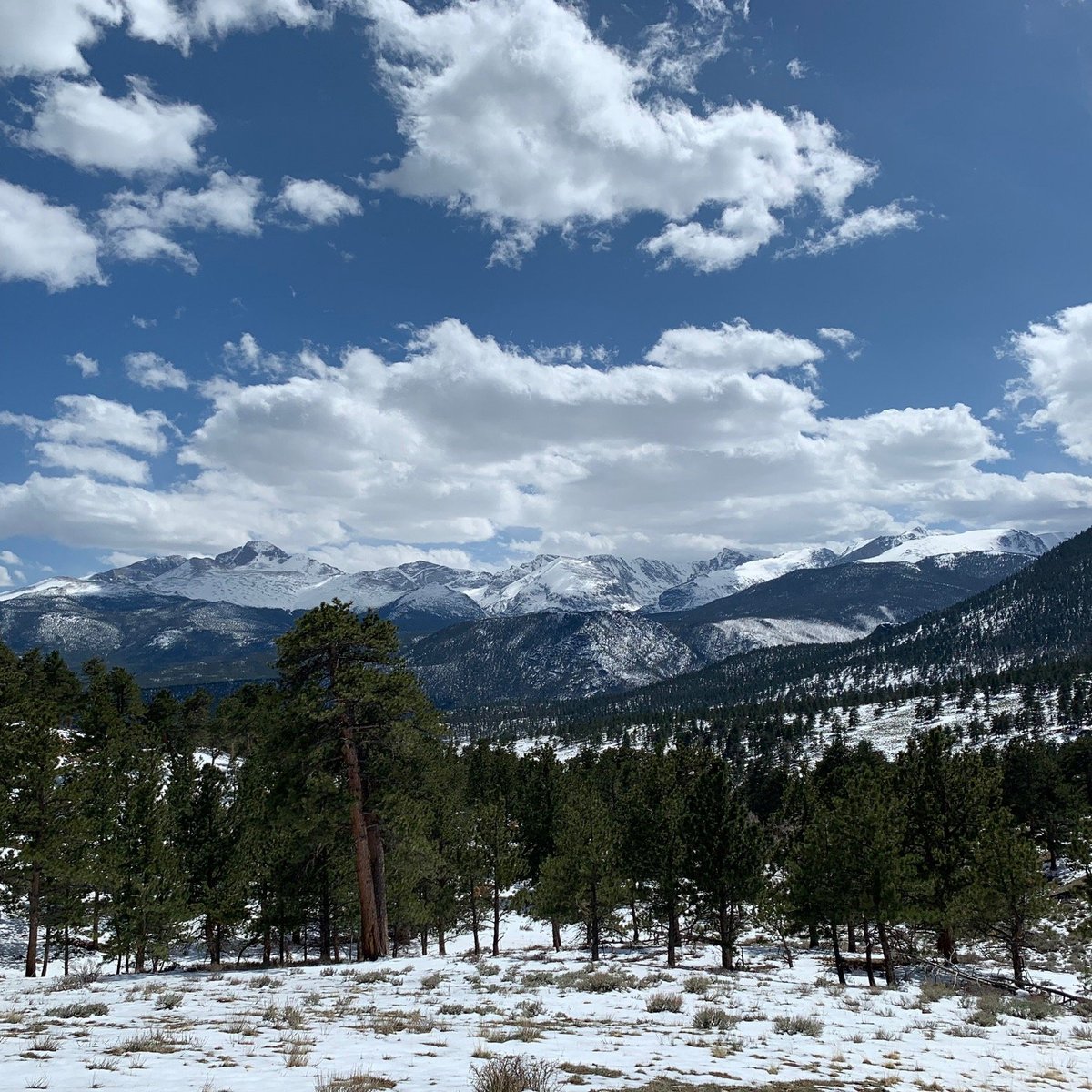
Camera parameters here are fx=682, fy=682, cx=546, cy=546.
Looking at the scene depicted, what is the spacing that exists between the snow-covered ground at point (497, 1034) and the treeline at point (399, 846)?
5.65 metres

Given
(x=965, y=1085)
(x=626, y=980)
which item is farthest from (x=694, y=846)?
(x=965, y=1085)

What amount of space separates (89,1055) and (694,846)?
107 ft

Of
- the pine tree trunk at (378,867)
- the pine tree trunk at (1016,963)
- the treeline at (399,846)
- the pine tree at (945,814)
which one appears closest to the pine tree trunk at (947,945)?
the pine tree at (945,814)

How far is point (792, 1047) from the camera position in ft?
43.2

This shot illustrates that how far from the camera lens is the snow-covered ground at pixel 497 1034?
9.72m

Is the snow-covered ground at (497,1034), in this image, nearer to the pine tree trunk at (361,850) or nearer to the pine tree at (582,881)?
the pine tree trunk at (361,850)

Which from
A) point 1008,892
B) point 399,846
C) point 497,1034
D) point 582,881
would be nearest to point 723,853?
point 582,881

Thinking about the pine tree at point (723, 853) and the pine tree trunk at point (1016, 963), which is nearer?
the pine tree trunk at point (1016, 963)

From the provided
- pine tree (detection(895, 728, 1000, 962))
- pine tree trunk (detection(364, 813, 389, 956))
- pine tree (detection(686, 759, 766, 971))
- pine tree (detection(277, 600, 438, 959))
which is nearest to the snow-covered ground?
pine tree trunk (detection(364, 813, 389, 956))

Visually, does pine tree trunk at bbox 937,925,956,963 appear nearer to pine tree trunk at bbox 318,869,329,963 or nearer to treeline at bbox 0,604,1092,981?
treeline at bbox 0,604,1092,981

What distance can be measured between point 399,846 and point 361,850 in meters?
1.58

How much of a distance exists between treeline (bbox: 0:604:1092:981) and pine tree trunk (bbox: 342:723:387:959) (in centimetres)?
7

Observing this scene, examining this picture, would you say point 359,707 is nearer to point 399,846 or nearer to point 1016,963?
point 399,846

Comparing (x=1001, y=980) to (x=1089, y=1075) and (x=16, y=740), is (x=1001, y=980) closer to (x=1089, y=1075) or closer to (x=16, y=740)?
(x=1089, y=1075)
